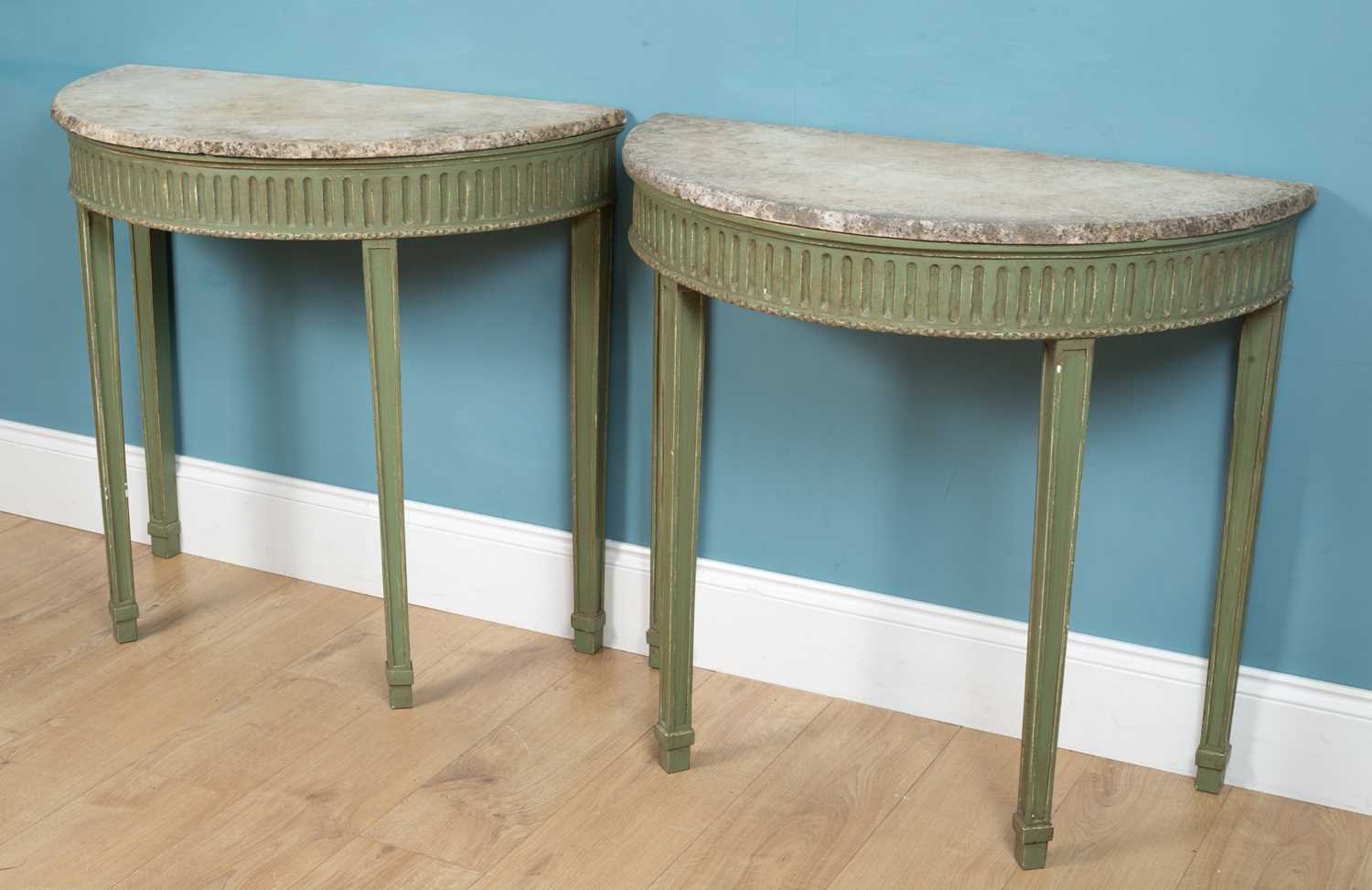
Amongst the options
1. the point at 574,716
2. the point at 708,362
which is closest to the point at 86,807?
the point at 574,716

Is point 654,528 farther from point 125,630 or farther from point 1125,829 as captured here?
point 125,630

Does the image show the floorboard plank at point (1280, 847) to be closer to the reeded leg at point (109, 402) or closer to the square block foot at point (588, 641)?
the square block foot at point (588, 641)

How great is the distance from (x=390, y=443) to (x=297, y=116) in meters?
0.47

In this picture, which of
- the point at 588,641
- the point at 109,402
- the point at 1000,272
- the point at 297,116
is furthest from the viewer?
the point at 588,641

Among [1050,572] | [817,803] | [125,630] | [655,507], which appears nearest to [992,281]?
[1050,572]

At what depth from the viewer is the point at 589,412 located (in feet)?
7.86

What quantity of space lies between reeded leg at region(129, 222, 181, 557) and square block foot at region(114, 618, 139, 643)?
32cm

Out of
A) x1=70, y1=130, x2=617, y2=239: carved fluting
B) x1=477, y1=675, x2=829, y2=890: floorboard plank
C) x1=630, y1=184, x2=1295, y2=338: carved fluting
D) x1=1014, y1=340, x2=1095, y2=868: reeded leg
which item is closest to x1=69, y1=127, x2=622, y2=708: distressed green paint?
x1=70, y1=130, x2=617, y2=239: carved fluting

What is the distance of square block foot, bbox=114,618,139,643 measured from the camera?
8.26 ft

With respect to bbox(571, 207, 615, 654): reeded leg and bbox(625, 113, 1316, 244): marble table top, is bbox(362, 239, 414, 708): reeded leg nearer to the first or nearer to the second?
bbox(571, 207, 615, 654): reeded leg

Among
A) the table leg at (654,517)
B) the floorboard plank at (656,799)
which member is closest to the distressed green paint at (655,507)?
the table leg at (654,517)

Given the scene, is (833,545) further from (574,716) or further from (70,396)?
(70,396)

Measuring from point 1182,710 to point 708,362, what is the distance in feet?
2.74

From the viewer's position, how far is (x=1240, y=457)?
79.5 inches
